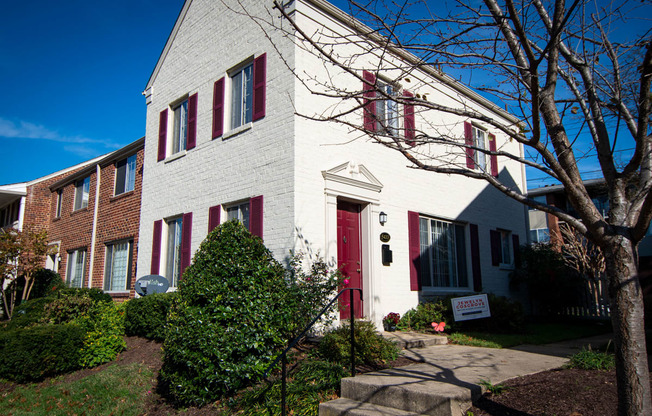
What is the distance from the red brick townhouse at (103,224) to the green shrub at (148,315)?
2.45 metres

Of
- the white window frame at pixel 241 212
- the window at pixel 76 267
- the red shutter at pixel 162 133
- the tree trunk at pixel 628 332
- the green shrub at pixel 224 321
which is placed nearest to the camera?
the tree trunk at pixel 628 332

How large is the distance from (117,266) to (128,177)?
2.60 metres

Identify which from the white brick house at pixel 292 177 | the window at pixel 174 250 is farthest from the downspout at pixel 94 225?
the window at pixel 174 250

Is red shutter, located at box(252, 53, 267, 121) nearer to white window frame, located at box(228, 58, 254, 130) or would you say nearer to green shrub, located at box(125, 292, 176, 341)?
white window frame, located at box(228, 58, 254, 130)

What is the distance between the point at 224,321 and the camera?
5836mm

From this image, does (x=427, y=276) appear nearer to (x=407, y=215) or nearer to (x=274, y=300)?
(x=407, y=215)

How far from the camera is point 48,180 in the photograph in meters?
18.5

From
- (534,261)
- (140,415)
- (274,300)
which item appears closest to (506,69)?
(274,300)

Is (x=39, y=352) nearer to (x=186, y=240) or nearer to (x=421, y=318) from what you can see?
(x=186, y=240)

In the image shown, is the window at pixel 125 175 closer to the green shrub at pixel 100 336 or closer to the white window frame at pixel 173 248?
the white window frame at pixel 173 248

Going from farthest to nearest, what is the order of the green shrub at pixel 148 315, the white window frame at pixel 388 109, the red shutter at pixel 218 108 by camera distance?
the red shutter at pixel 218 108, the green shrub at pixel 148 315, the white window frame at pixel 388 109

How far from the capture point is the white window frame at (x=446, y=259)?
10578mm

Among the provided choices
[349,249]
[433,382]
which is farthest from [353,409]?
[349,249]

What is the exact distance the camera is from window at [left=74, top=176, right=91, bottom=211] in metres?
15.9
